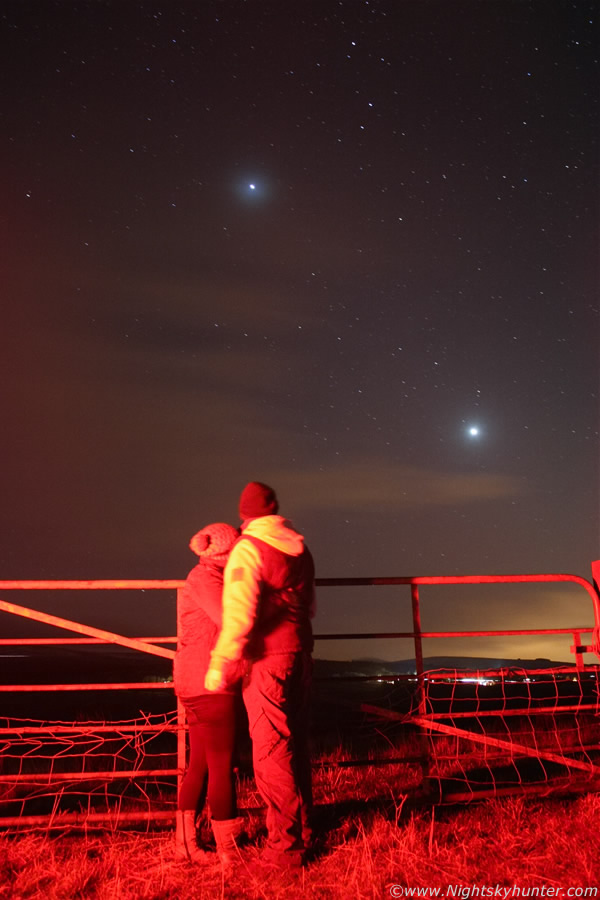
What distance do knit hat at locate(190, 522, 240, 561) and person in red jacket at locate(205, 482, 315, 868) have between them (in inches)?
5.2

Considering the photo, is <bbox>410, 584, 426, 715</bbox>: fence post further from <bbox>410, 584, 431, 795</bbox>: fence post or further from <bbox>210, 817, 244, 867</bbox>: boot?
<bbox>210, 817, 244, 867</bbox>: boot

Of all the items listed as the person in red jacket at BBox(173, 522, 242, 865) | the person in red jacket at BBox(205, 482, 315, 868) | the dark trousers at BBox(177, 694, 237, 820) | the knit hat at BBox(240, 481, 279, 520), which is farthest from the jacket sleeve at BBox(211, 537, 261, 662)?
the dark trousers at BBox(177, 694, 237, 820)

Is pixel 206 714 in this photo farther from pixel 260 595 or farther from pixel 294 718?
pixel 260 595

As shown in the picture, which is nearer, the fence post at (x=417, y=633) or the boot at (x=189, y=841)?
the boot at (x=189, y=841)

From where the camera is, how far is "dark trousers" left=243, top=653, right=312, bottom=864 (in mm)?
4258

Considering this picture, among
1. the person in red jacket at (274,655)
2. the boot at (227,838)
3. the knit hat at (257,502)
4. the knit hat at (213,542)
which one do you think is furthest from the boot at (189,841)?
the knit hat at (257,502)

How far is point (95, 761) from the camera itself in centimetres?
1084

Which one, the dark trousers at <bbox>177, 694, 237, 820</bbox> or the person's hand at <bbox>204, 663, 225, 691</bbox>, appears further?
the dark trousers at <bbox>177, 694, 237, 820</bbox>

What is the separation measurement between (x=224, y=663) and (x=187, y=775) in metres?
1.04

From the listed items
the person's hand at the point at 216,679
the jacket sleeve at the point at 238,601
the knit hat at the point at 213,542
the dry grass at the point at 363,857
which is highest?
the knit hat at the point at 213,542

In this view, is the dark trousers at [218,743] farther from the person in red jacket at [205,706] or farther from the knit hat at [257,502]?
the knit hat at [257,502]

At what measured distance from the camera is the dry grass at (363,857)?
4.07 m

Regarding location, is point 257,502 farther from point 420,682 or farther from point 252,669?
point 420,682

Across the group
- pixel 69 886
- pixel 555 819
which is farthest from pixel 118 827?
pixel 555 819
